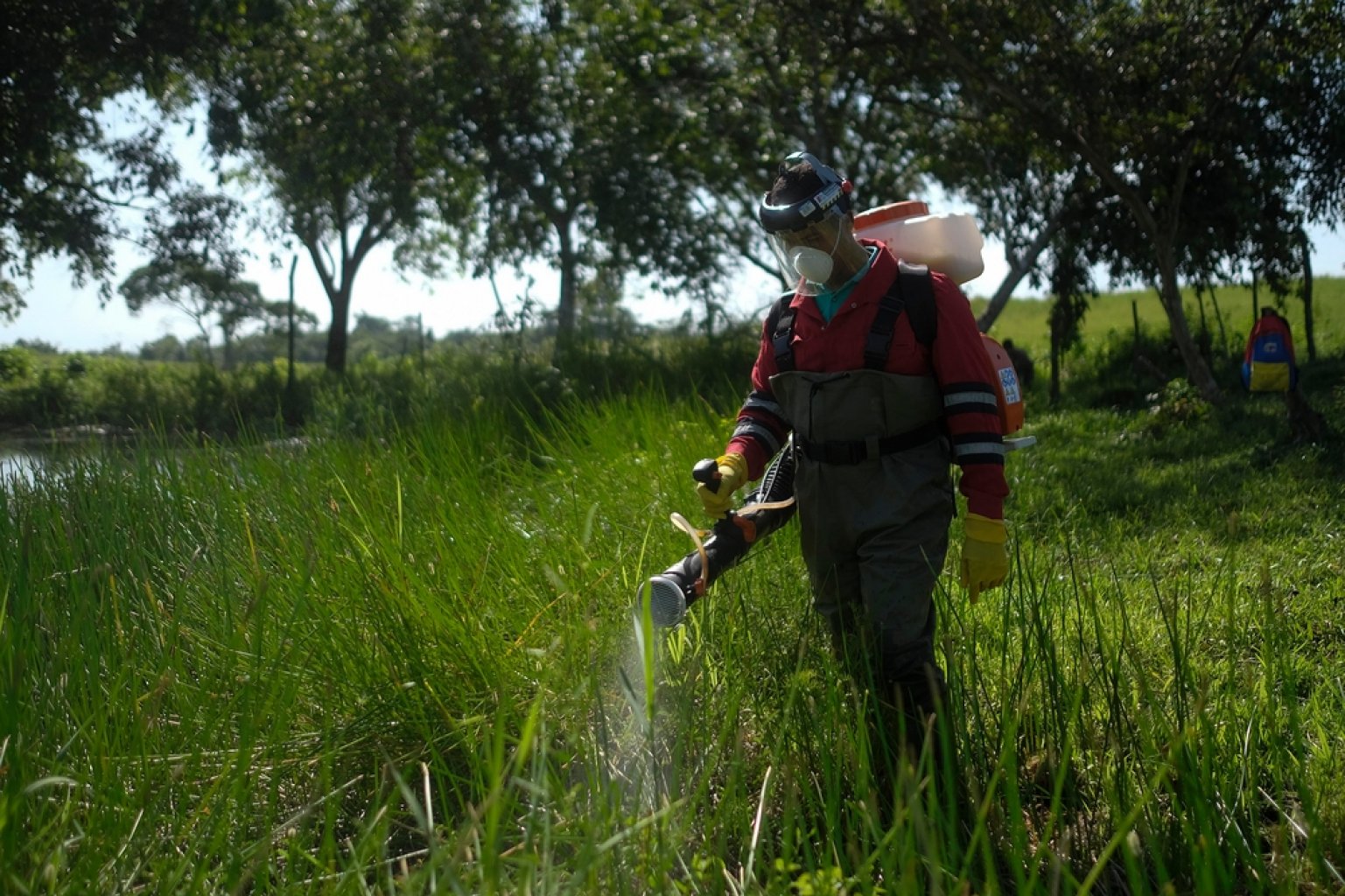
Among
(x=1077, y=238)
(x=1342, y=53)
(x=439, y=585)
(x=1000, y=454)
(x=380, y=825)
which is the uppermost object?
(x=1342, y=53)

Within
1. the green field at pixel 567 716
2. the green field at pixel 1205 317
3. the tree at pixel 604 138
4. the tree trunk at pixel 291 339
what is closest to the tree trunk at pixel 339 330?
the tree trunk at pixel 291 339

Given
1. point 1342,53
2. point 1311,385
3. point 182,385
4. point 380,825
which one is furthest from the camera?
point 182,385

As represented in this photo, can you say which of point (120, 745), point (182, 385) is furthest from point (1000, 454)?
point (182, 385)

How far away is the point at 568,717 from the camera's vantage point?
2.80 m

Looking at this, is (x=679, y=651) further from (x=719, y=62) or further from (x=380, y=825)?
(x=719, y=62)

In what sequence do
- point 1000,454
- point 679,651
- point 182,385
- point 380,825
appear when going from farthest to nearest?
point 182,385 < point 679,651 < point 1000,454 < point 380,825

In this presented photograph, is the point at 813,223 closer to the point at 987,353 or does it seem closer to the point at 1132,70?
the point at 987,353

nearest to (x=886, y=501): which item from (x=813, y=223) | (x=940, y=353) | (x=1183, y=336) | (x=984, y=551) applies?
(x=984, y=551)

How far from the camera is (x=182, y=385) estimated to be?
19719 millimetres

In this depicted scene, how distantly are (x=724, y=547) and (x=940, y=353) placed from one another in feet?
2.33

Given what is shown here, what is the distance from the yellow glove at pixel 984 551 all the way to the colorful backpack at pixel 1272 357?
242 inches

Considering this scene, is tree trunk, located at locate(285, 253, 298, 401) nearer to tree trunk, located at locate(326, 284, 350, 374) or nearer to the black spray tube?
tree trunk, located at locate(326, 284, 350, 374)

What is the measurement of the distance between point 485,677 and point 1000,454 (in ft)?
4.43

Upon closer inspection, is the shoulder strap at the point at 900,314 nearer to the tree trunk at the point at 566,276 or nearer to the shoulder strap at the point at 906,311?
the shoulder strap at the point at 906,311
